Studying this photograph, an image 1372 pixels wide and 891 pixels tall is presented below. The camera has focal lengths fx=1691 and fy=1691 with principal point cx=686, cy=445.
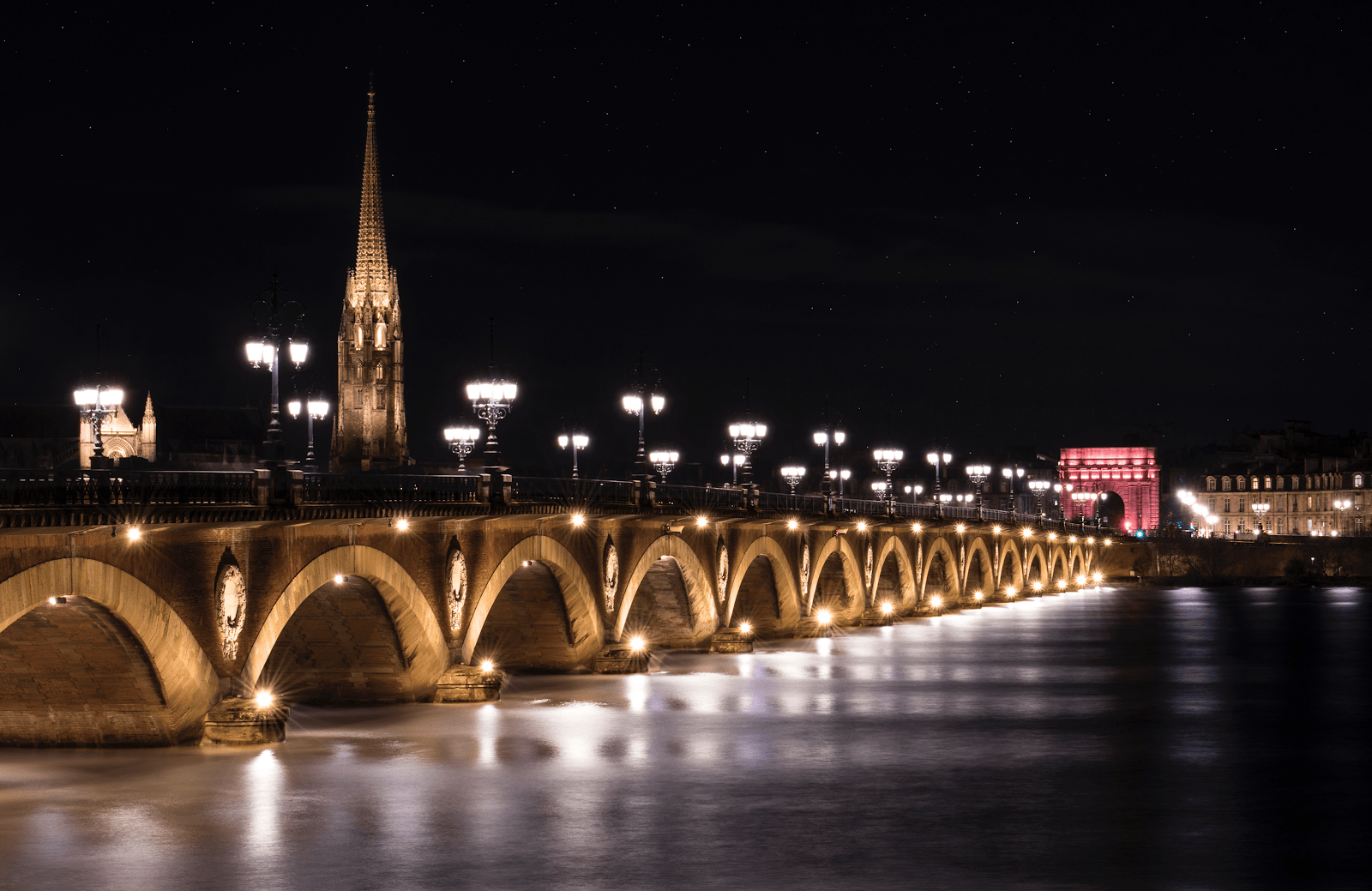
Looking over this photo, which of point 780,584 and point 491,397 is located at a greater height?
point 491,397

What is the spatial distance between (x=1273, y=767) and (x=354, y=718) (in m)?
19.0

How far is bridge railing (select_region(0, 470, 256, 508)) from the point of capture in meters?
26.1

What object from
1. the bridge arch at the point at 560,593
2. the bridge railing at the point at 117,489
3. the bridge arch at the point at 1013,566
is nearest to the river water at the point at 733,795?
the bridge arch at the point at 560,593

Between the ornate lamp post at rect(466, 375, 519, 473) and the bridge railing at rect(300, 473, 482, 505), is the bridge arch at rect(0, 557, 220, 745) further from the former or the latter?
the ornate lamp post at rect(466, 375, 519, 473)

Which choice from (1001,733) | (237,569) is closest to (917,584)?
(1001,733)

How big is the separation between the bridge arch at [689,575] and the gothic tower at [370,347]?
41137 mm

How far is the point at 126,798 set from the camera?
26.5 meters

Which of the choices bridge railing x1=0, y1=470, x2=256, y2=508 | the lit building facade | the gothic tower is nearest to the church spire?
the gothic tower

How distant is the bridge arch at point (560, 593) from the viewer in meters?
41.2

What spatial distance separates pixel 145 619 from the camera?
2802 cm

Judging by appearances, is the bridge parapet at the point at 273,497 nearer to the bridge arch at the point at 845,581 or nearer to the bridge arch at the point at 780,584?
the bridge arch at the point at 780,584

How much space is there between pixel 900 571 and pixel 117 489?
6705 centimetres

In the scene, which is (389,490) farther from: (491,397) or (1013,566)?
(1013,566)

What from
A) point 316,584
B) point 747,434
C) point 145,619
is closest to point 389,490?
point 316,584
